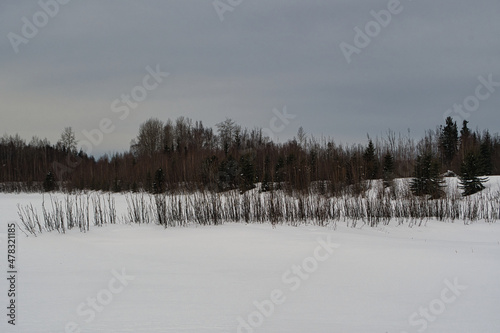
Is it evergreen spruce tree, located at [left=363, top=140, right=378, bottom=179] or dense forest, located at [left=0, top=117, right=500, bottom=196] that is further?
evergreen spruce tree, located at [left=363, top=140, right=378, bottom=179]

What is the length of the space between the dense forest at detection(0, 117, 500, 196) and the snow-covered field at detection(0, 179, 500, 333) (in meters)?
3.75

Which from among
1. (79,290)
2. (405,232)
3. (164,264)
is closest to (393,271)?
(164,264)

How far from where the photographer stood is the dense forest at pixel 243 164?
12.6 m

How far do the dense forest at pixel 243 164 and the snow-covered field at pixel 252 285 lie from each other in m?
3.75

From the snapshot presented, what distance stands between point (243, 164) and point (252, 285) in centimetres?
1829

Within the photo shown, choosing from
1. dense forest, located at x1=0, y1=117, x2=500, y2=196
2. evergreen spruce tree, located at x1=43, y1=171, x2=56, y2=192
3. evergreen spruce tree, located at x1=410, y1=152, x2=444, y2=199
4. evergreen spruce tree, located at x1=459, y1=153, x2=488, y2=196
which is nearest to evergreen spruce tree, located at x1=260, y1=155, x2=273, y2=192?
dense forest, located at x1=0, y1=117, x2=500, y2=196

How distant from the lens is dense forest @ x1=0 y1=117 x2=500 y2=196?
1264 centimetres

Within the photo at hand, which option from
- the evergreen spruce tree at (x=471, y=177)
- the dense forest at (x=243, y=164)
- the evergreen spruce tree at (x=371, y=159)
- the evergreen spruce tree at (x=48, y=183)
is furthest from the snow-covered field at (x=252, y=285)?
the evergreen spruce tree at (x=48, y=183)

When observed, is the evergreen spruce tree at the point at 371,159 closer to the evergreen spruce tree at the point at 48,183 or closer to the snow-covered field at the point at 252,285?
the snow-covered field at the point at 252,285

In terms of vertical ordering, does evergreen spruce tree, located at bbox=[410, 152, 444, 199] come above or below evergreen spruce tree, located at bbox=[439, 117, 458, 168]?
below

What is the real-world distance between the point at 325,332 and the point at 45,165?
4285cm

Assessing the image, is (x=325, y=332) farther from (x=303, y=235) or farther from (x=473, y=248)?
(x=473, y=248)

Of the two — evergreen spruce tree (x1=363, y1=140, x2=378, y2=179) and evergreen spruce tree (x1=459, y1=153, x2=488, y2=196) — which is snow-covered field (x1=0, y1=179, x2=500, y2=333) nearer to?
evergreen spruce tree (x1=459, y1=153, x2=488, y2=196)

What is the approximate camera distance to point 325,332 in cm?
306
